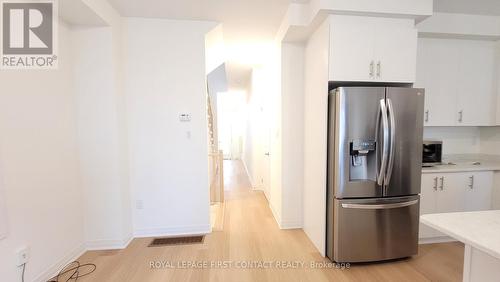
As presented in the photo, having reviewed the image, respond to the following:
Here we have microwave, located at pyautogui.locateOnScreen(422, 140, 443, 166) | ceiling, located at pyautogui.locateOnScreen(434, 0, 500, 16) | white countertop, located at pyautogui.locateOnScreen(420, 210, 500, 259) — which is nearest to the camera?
white countertop, located at pyautogui.locateOnScreen(420, 210, 500, 259)

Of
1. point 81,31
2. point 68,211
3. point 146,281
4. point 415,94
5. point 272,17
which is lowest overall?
point 146,281

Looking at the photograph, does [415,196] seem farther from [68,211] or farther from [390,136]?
[68,211]

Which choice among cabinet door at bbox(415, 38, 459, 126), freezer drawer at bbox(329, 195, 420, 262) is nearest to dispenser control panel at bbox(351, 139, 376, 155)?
freezer drawer at bbox(329, 195, 420, 262)

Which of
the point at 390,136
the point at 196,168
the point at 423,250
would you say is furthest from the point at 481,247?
the point at 196,168

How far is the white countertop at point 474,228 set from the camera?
864 millimetres

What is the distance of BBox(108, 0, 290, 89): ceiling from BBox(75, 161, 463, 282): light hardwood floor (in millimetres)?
2642

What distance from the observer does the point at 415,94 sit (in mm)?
1970

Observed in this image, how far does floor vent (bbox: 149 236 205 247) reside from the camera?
246 cm

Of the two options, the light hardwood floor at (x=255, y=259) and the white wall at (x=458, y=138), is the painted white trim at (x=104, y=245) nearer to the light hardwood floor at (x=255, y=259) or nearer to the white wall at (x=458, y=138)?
the light hardwood floor at (x=255, y=259)

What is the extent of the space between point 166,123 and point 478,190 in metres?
3.73

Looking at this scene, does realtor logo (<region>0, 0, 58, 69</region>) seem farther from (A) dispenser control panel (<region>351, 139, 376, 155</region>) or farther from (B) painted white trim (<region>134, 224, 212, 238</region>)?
(A) dispenser control panel (<region>351, 139, 376, 155</region>)

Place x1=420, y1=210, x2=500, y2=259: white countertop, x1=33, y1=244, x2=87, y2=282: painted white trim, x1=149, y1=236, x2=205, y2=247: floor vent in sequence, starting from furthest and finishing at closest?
x1=149, y1=236, x2=205, y2=247: floor vent → x1=33, y1=244, x2=87, y2=282: painted white trim → x1=420, y1=210, x2=500, y2=259: white countertop

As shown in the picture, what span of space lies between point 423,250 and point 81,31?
14.4 ft

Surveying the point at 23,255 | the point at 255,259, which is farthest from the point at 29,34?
the point at 255,259
